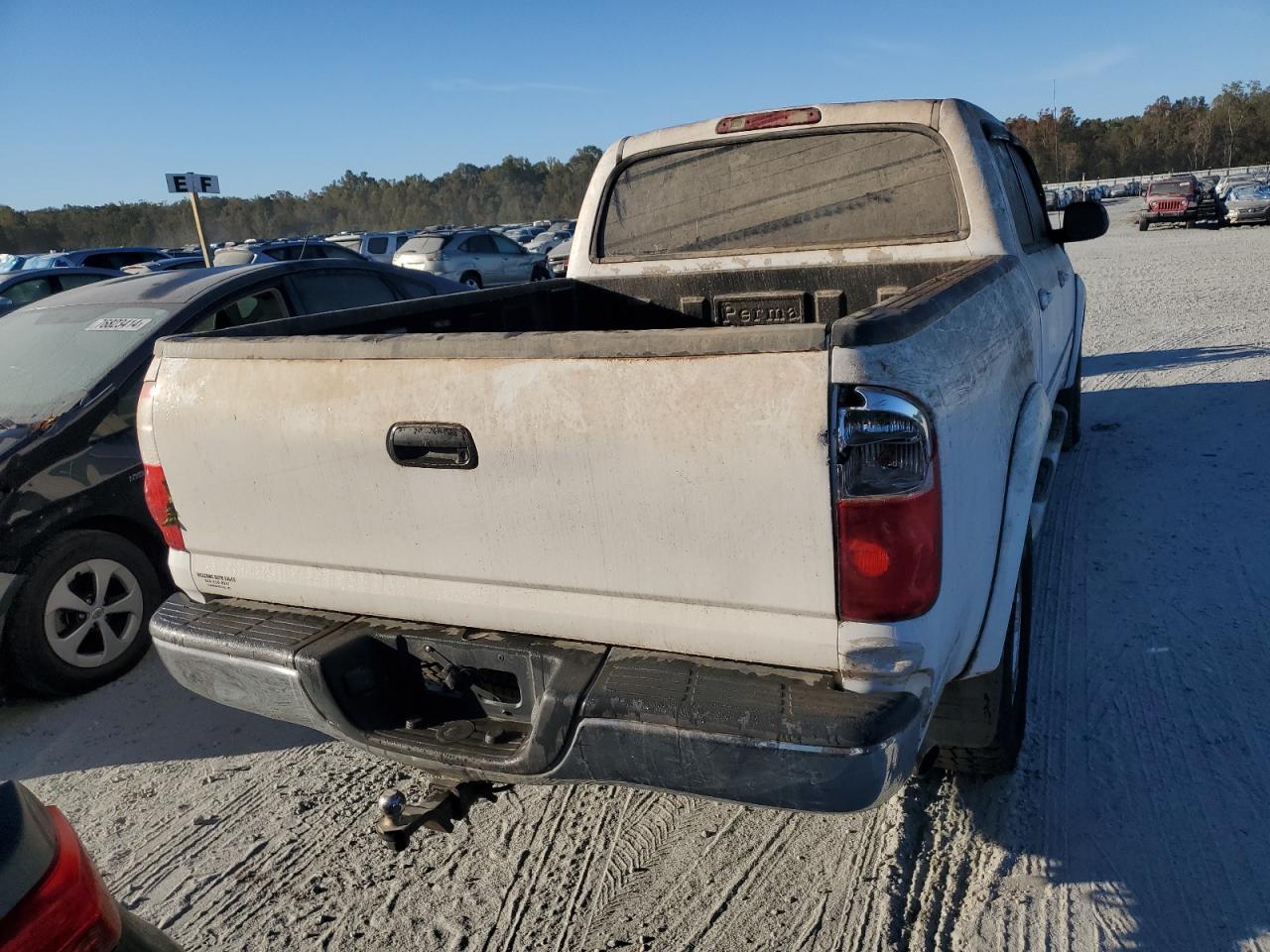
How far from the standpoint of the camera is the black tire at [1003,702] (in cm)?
257

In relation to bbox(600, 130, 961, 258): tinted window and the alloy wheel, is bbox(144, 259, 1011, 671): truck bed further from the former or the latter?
the alloy wheel

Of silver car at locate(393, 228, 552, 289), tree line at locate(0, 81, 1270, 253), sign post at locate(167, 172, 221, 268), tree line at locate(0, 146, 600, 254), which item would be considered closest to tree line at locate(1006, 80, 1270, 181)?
tree line at locate(0, 81, 1270, 253)

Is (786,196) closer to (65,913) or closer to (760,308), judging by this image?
(760,308)

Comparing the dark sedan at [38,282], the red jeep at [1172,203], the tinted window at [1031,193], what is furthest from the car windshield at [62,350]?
the red jeep at [1172,203]

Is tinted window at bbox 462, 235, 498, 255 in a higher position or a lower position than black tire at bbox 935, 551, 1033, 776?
higher

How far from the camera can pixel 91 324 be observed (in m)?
4.84

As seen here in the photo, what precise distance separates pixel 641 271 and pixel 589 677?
2614mm

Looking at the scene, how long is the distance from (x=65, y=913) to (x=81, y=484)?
10.8ft

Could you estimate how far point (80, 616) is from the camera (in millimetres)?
4082

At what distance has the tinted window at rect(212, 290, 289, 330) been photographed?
16.4ft

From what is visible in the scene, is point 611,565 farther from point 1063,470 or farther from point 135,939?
point 1063,470

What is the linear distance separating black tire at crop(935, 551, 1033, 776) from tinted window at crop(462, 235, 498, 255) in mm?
19937

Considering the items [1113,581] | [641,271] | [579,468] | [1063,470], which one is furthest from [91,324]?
[1063,470]

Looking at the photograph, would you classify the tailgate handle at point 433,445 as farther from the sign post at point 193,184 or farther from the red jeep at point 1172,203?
the red jeep at point 1172,203
